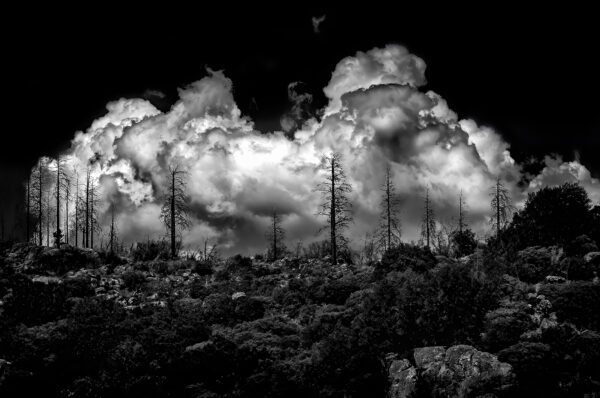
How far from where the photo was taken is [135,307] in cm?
2380

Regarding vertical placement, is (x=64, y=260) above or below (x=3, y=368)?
above

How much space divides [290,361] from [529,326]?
8.39 metres

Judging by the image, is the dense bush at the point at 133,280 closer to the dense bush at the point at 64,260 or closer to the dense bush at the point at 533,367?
the dense bush at the point at 64,260

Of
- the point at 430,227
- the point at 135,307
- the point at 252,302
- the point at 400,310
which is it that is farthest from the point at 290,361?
the point at 430,227

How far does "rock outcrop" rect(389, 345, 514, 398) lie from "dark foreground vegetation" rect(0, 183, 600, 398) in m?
0.04

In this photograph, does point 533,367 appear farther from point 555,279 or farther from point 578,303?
point 555,279

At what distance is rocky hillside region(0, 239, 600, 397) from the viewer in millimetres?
14352

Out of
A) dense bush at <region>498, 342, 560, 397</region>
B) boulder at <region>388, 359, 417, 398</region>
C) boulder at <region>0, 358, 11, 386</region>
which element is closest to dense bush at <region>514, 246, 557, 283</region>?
dense bush at <region>498, 342, 560, 397</region>

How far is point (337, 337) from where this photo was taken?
16781 millimetres

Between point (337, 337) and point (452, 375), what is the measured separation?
4.25 m

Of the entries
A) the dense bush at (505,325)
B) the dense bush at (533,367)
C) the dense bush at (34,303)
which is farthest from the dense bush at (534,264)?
the dense bush at (34,303)

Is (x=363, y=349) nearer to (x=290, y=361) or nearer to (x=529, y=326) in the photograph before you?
(x=290, y=361)

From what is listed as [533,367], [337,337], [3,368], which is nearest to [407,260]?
[337,337]

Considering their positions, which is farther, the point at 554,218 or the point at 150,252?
the point at 150,252
